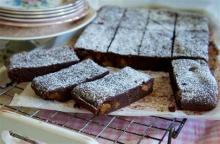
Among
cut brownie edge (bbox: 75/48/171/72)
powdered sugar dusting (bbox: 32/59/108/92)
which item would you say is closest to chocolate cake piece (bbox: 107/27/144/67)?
cut brownie edge (bbox: 75/48/171/72)

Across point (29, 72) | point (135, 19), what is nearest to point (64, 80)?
point (29, 72)

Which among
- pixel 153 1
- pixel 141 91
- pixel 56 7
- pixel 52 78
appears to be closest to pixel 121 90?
pixel 141 91

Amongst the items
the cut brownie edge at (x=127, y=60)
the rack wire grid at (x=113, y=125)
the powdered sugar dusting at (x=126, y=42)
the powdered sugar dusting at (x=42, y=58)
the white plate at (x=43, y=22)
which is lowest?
the rack wire grid at (x=113, y=125)

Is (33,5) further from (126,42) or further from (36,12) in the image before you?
(126,42)

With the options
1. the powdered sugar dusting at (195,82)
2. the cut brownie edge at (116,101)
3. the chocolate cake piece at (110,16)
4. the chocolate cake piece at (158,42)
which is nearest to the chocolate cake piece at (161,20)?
the chocolate cake piece at (158,42)

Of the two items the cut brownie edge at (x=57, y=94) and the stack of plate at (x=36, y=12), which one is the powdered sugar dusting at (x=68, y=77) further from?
the stack of plate at (x=36, y=12)

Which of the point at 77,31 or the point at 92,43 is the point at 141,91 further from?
the point at 77,31
